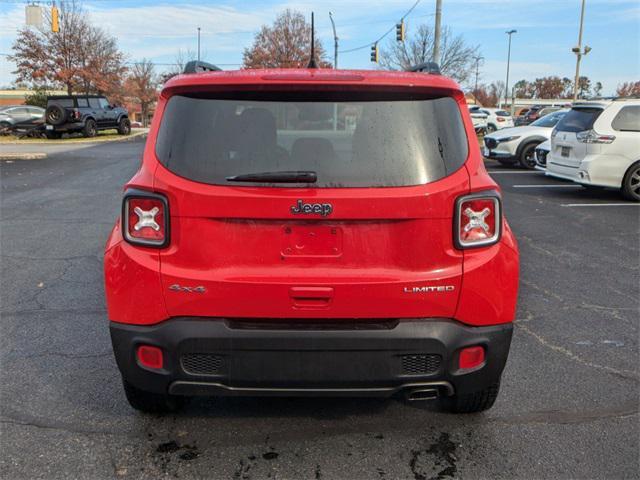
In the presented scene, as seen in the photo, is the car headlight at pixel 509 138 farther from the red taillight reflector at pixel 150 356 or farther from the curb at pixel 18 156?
the red taillight reflector at pixel 150 356

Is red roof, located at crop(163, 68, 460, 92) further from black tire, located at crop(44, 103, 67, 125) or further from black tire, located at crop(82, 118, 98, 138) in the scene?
black tire, located at crop(82, 118, 98, 138)

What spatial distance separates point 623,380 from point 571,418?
2.39 feet

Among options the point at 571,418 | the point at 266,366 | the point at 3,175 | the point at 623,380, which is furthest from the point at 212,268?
the point at 3,175

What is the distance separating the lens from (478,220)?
2.63m

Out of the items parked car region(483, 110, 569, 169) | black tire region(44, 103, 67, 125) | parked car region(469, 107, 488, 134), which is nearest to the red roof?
parked car region(483, 110, 569, 169)

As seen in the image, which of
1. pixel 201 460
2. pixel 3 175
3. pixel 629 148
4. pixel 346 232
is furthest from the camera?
pixel 3 175

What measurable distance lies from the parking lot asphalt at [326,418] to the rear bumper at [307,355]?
41 cm

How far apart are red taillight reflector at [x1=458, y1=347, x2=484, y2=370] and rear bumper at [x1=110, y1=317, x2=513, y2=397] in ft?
0.11

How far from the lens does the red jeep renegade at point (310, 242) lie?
99.5 inches

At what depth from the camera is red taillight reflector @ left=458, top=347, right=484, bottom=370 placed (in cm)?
265

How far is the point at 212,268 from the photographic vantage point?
2.55m

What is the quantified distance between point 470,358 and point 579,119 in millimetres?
9575

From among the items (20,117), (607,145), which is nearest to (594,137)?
(607,145)

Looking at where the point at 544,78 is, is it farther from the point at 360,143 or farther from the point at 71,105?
the point at 360,143
